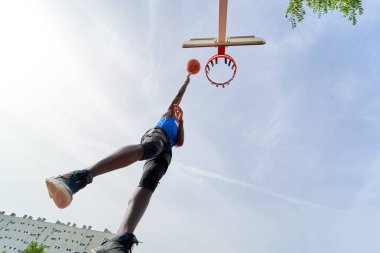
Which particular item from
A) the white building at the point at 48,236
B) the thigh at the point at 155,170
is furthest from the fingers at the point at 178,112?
the white building at the point at 48,236

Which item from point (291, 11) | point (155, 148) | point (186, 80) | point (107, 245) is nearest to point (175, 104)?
point (186, 80)

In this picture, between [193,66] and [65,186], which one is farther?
[193,66]

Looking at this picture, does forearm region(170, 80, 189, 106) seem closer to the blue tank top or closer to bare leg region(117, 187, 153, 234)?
the blue tank top

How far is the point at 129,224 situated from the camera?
330 cm

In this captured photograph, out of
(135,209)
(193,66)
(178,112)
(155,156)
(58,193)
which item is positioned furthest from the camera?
(193,66)

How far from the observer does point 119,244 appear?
Answer: 9.26ft

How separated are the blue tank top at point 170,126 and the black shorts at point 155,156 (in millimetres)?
208

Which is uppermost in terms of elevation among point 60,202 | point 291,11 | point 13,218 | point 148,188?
point 13,218

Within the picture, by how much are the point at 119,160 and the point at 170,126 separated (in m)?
1.54

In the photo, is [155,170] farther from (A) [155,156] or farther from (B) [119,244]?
(B) [119,244]

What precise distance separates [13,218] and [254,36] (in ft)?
308

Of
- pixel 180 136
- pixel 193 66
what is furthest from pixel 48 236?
pixel 180 136

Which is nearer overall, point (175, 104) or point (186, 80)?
point (175, 104)

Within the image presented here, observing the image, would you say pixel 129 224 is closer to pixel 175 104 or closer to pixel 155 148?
pixel 155 148
